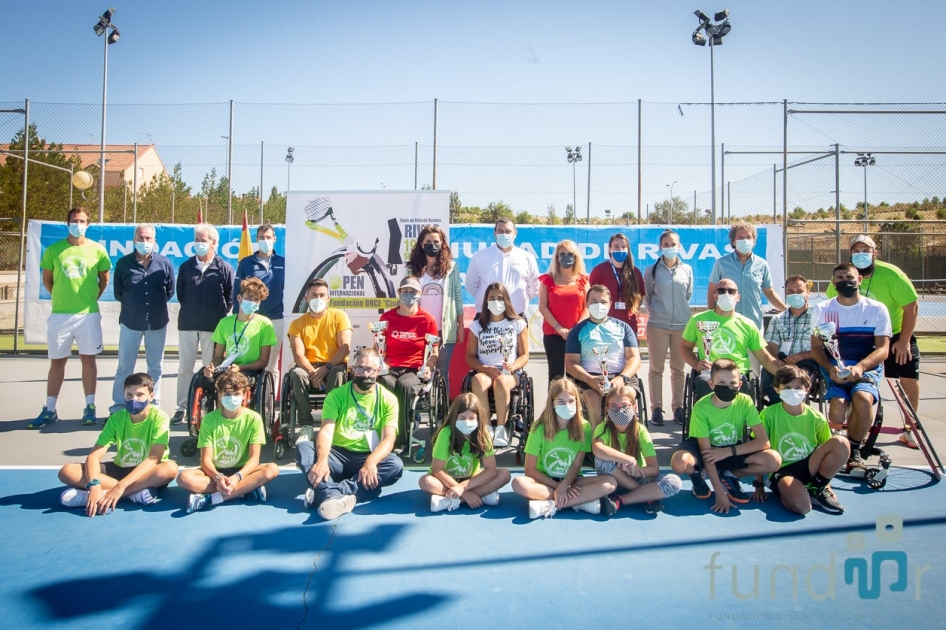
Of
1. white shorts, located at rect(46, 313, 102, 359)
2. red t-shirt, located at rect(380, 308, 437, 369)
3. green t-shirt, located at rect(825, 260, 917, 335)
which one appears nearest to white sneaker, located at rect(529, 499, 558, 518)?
red t-shirt, located at rect(380, 308, 437, 369)

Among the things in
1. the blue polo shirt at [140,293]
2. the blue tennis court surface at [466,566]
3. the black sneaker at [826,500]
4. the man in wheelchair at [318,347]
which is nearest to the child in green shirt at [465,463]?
the blue tennis court surface at [466,566]

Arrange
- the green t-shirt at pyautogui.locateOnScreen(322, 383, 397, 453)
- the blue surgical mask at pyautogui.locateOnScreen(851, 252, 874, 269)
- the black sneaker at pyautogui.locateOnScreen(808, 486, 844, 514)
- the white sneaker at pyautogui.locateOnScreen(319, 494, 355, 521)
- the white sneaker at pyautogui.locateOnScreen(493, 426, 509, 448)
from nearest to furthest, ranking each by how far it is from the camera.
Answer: the white sneaker at pyautogui.locateOnScreen(319, 494, 355, 521) < the black sneaker at pyautogui.locateOnScreen(808, 486, 844, 514) < the green t-shirt at pyautogui.locateOnScreen(322, 383, 397, 453) < the white sneaker at pyautogui.locateOnScreen(493, 426, 509, 448) < the blue surgical mask at pyautogui.locateOnScreen(851, 252, 874, 269)

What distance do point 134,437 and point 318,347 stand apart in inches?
60.6

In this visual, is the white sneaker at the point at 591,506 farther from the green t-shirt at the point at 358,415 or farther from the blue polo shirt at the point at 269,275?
the blue polo shirt at the point at 269,275

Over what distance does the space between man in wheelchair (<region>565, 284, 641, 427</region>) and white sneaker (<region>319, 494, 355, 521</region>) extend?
1736 mm

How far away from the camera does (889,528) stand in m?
3.55

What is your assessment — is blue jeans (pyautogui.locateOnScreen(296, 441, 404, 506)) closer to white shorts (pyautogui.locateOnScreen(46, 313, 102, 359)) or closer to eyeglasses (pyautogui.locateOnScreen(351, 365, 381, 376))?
eyeglasses (pyautogui.locateOnScreen(351, 365, 381, 376))

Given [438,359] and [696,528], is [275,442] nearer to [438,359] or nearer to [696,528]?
[438,359]

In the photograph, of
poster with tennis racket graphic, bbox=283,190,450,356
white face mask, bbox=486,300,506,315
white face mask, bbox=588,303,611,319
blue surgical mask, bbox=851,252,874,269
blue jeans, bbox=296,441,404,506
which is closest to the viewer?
blue jeans, bbox=296,441,404,506

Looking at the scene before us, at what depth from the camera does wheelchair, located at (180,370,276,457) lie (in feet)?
16.1

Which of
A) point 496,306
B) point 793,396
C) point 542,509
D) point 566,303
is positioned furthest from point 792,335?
point 542,509

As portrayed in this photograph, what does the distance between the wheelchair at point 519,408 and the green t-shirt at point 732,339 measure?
1.28 m

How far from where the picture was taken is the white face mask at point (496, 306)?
5012 mm

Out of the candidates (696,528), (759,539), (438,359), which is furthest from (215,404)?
(759,539)
